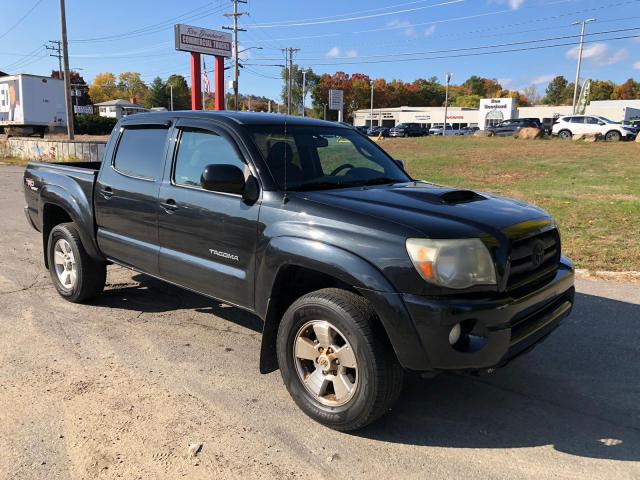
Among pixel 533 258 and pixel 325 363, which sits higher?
pixel 533 258

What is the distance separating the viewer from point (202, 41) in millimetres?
33906

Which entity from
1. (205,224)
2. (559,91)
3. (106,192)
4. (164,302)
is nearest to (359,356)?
(205,224)

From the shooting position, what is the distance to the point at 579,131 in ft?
111

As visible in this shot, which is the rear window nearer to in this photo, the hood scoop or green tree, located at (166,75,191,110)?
the hood scoop

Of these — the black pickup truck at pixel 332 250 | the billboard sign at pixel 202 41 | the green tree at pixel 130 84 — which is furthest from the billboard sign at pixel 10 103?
the green tree at pixel 130 84

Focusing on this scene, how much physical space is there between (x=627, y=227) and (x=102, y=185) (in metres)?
7.83

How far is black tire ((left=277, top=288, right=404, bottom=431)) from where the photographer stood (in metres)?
2.93

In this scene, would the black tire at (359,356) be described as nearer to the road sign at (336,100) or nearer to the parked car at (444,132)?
the road sign at (336,100)

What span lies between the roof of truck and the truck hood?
0.91 meters

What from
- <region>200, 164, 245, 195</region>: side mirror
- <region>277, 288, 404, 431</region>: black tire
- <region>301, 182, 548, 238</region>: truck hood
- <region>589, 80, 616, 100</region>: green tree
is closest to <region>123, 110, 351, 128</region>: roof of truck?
<region>200, 164, 245, 195</region>: side mirror

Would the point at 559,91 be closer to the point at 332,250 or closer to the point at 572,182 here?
the point at 572,182

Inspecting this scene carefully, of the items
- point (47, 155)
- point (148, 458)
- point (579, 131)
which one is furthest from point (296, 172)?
point (579, 131)

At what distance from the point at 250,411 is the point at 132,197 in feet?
6.91

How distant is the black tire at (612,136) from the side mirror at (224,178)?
1323 inches
